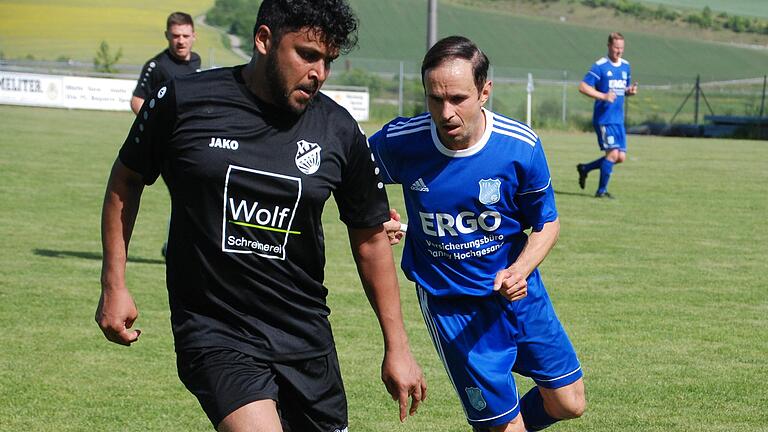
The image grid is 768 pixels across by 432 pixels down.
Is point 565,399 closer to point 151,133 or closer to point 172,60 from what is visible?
point 151,133

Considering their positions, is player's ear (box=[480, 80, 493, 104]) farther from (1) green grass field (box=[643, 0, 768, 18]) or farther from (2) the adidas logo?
(1) green grass field (box=[643, 0, 768, 18])

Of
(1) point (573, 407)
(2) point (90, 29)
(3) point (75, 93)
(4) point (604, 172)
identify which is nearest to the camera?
(1) point (573, 407)

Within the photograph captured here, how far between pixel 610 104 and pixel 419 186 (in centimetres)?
1320

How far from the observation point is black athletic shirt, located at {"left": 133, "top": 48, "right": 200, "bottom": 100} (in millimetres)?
10234

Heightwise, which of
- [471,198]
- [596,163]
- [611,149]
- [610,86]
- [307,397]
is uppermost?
[471,198]

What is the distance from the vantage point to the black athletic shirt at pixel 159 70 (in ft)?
33.6

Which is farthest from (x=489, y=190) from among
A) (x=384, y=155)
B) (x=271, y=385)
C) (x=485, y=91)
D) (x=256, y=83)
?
(x=271, y=385)

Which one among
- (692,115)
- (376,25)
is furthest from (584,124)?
(376,25)

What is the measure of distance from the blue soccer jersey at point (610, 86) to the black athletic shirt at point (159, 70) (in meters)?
8.94

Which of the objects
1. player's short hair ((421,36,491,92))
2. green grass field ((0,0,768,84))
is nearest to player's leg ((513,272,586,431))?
player's short hair ((421,36,491,92))

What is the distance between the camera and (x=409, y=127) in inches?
207

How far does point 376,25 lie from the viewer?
2968 inches

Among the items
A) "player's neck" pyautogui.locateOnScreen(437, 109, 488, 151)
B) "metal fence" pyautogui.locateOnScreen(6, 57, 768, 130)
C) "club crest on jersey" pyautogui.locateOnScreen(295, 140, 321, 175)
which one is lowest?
"metal fence" pyautogui.locateOnScreen(6, 57, 768, 130)

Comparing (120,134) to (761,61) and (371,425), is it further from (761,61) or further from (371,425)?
(761,61)
